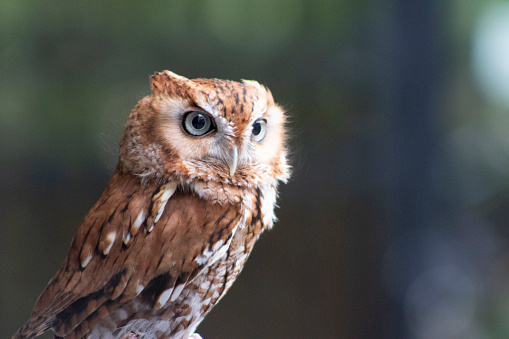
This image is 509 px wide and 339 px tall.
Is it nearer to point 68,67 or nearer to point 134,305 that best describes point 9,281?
point 68,67

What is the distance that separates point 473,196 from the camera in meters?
1.59

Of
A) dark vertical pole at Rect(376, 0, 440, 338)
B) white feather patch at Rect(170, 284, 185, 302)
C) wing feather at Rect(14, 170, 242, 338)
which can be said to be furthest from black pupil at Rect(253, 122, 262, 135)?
dark vertical pole at Rect(376, 0, 440, 338)

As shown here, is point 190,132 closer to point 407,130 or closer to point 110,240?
point 110,240

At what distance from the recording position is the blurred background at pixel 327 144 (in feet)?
3.91

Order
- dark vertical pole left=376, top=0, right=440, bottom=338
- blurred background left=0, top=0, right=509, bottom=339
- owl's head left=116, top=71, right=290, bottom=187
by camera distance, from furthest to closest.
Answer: dark vertical pole left=376, top=0, right=440, bottom=338, blurred background left=0, top=0, right=509, bottom=339, owl's head left=116, top=71, right=290, bottom=187

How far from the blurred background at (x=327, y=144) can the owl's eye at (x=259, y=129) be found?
41 cm

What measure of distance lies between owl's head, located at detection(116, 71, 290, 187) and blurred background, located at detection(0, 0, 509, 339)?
1.42ft

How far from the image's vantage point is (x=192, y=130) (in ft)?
2.19

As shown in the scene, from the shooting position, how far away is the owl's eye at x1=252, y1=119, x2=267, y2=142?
72 centimetres

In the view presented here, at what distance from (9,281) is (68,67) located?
0.61 m

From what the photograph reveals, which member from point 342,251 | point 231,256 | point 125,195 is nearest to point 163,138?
point 125,195

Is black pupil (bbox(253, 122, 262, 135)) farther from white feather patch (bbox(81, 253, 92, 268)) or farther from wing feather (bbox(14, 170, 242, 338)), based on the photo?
white feather patch (bbox(81, 253, 92, 268))

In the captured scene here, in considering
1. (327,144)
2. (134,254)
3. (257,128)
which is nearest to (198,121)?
(257,128)

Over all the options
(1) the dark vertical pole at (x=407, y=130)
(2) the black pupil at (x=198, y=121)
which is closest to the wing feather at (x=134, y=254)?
(2) the black pupil at (x=198, y=121)
